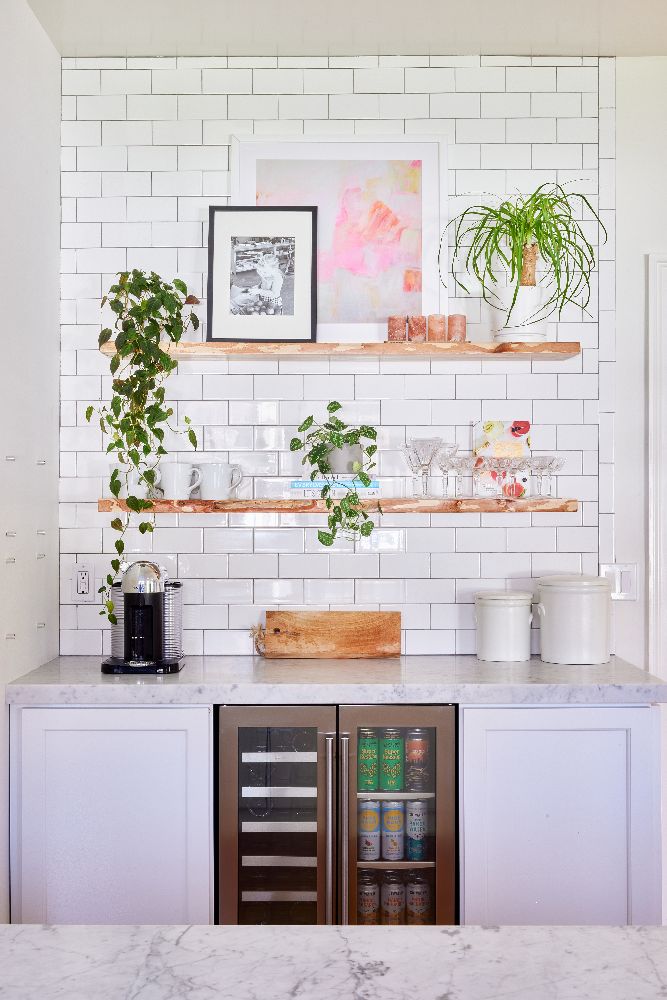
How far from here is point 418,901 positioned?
2.74 m

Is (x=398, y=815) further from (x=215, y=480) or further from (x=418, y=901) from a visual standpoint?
(x=215, y=480)

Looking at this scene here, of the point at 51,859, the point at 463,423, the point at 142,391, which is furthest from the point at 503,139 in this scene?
the point at 51,859

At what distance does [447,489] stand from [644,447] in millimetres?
686

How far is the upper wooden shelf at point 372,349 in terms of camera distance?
10.1 feet

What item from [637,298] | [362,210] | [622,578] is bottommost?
[622,578]

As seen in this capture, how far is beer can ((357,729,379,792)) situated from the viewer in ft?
9.04

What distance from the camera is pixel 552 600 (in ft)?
10.1

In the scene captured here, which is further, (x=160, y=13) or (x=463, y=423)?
(x=463, y=423)

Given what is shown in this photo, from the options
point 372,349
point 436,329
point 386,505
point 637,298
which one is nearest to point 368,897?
point 386,505

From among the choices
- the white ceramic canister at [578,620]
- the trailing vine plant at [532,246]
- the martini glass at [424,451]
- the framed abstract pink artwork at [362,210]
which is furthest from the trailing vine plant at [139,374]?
the white ceramic canister at [578,620]

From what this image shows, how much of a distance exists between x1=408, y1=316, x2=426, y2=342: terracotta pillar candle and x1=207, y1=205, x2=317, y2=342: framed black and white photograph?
1.11ft

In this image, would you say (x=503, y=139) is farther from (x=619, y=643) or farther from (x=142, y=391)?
(x=619, y=643)

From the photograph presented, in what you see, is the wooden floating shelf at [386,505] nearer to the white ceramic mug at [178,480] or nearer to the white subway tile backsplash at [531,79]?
the white ceramic mug at [178,480]

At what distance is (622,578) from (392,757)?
1.08m
